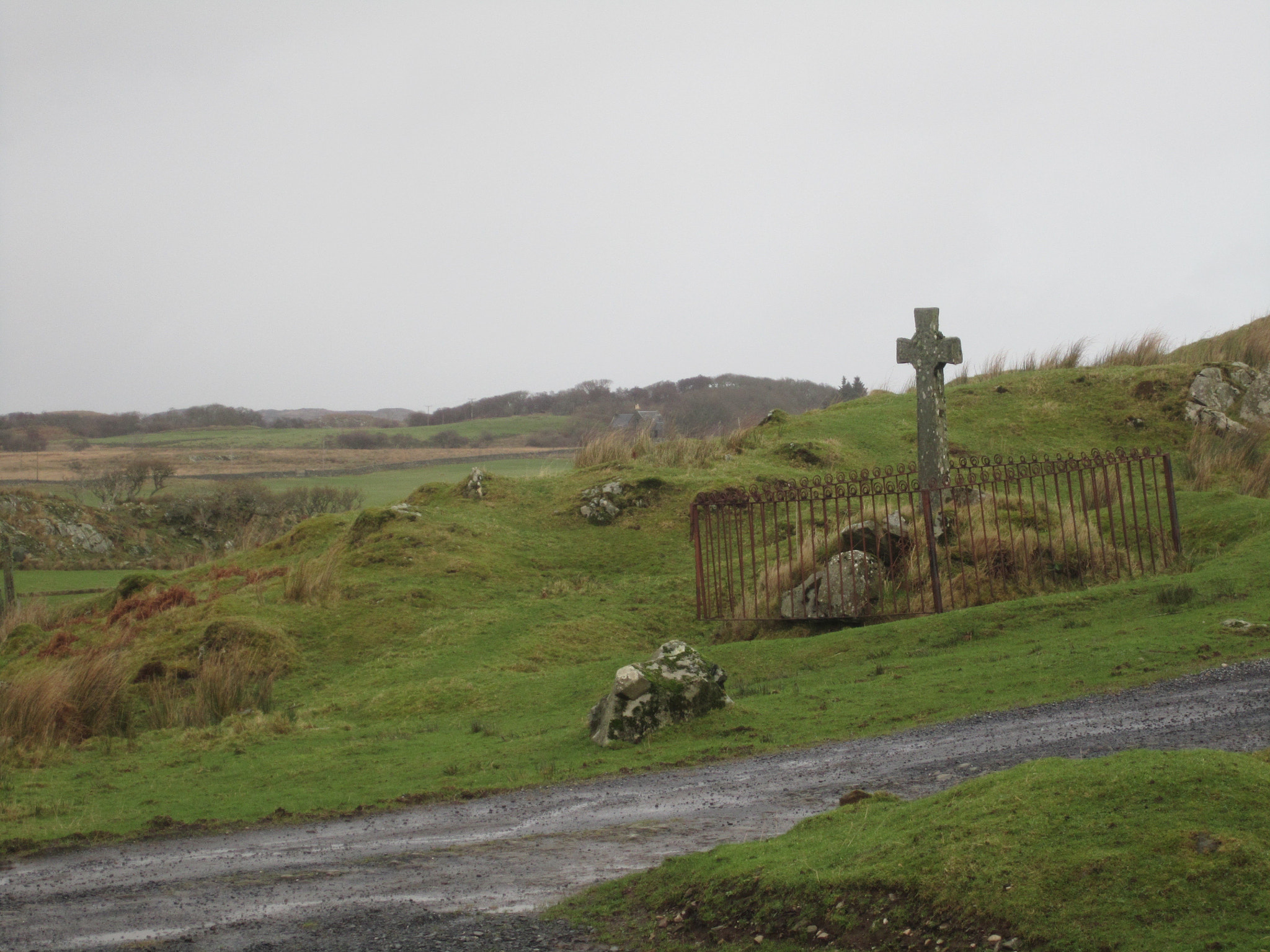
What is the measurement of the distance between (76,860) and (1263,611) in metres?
11.0

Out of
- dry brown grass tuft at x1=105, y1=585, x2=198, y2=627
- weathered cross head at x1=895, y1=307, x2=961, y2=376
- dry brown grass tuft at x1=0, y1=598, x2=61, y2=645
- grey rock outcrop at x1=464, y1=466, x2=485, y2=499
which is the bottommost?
dry brown grass tuft at x1=0, y1=598, x2=61, y2=645

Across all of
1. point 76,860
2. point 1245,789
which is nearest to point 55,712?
point 76,860

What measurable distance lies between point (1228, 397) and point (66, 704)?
25086 millimetres

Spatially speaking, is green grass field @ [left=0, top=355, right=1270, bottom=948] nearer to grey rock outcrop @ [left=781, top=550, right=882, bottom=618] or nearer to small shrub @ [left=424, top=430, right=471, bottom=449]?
grey rock outcrop @ [left=781, top=550, right=882, bottom=618]

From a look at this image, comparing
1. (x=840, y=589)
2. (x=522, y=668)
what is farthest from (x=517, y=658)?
(x=840, y=589)

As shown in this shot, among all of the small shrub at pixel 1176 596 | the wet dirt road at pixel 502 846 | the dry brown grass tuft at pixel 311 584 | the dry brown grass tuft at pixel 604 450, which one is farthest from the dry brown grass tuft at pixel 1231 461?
the dry brown grass tuft at pixel 311 584

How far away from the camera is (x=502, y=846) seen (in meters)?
6.73

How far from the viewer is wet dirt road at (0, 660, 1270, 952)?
529 centimetres

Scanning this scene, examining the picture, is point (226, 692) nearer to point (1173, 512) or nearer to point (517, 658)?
point (517, 658)

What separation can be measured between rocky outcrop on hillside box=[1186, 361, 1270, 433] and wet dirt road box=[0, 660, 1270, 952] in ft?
57.0

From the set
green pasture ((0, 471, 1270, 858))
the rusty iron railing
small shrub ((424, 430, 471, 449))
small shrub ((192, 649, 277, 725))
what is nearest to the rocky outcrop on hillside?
green pasture ((0, 471, 1270, 858))

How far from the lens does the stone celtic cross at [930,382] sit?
1717 centimetres

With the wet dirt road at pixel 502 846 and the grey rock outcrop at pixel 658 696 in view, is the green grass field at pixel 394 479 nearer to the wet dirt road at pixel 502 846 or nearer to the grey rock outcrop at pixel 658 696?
the grey rock outcrop at pixel 658 696

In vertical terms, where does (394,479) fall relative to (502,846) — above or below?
above
